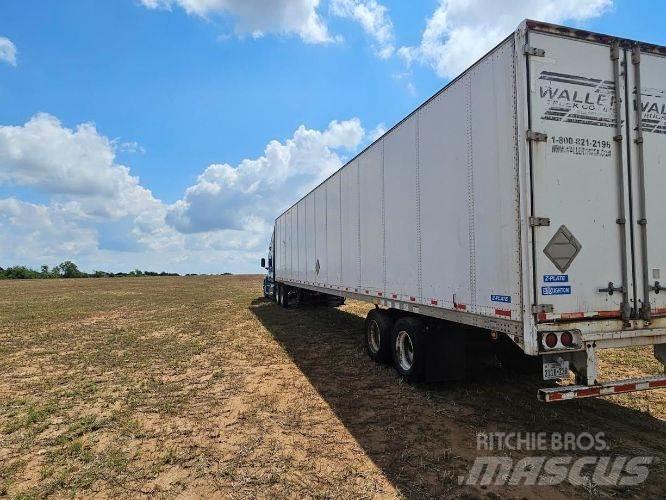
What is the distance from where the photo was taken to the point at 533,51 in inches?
175

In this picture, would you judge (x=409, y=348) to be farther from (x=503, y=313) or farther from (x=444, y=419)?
(x=503, y=313)

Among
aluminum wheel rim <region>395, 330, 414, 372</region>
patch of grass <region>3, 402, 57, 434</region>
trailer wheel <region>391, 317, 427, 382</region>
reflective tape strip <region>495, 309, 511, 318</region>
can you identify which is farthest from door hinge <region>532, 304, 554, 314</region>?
patch of grass <region>3, 402, 57, 434</region>

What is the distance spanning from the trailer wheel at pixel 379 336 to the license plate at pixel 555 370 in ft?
11.5

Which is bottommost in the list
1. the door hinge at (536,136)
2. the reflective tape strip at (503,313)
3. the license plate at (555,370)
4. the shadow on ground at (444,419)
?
the shadow on ground at (444,419)

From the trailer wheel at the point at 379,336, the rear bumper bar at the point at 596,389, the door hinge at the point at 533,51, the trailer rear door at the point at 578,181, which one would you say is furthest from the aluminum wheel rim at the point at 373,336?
the door hinge at the point at 533,51

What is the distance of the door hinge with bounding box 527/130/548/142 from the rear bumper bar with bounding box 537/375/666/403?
255 centimetres

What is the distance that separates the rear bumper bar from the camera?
4312mm

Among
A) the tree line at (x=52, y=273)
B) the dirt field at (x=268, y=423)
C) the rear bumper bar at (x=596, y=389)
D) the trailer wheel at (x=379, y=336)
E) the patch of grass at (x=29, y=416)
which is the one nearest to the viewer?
the dirt field at (x=268, y=423)

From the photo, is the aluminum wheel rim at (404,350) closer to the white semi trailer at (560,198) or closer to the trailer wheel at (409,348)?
the trailer wheel at (409,348)

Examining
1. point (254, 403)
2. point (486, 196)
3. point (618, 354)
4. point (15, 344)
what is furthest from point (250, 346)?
point (618, 354)

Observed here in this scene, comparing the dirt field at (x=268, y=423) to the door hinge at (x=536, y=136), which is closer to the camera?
the dirt field at (x=268, y=423)

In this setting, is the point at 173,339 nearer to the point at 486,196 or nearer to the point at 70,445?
the point at 70,445

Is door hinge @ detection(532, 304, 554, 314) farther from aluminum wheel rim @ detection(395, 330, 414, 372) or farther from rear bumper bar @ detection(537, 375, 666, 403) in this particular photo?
aluminum wheel rim @ detection(395, 330, 414, 372)

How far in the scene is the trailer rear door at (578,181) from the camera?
14.5 feet
